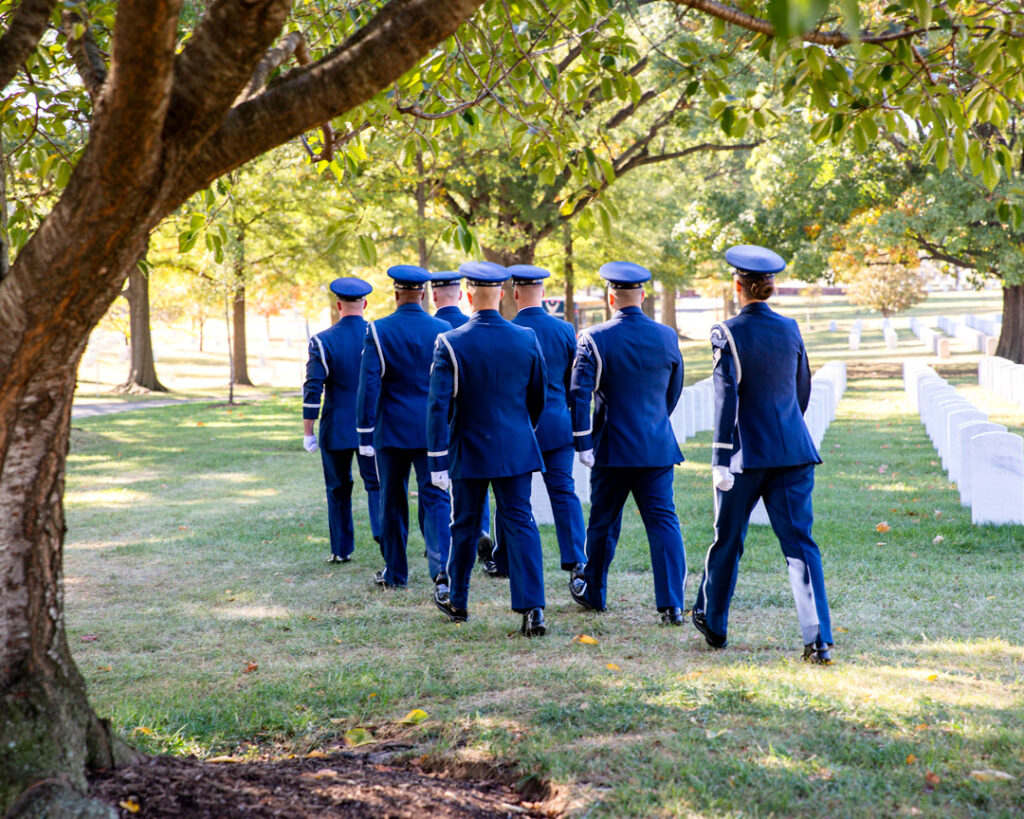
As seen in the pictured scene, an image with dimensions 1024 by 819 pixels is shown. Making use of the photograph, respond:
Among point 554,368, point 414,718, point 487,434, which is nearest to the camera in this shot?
point 414,718

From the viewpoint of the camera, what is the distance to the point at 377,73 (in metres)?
3.43

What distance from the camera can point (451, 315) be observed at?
324 inches

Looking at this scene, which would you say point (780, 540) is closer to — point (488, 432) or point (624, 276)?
point (488, 432)

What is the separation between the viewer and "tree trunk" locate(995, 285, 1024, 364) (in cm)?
2808

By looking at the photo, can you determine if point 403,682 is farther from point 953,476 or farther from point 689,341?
point 689,341

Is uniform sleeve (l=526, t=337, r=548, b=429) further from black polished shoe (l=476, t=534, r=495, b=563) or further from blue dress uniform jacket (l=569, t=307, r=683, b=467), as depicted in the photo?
black polished shoe (l=476, t=534, r=495, b=563)

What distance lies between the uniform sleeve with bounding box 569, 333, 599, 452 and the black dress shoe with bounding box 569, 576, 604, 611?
903mm

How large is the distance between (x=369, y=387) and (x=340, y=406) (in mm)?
877

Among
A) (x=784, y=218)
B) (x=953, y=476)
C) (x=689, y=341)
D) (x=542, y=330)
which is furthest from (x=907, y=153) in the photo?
(x=689, y=341)

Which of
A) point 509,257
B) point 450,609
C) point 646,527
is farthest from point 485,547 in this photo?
point 509,257

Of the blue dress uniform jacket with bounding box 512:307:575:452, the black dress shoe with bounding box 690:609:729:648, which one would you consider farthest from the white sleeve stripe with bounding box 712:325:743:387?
the blue dress uniform jacket with bounding box 512:307:575:452

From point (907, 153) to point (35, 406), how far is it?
82.0 feet

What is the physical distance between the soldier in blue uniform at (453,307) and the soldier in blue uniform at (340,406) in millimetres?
859

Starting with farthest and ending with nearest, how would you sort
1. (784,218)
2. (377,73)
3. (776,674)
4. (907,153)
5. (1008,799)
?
1. (784,218)
2. (907,153)
3. (776,674)
4. (1008,799)
5. (377,73)
